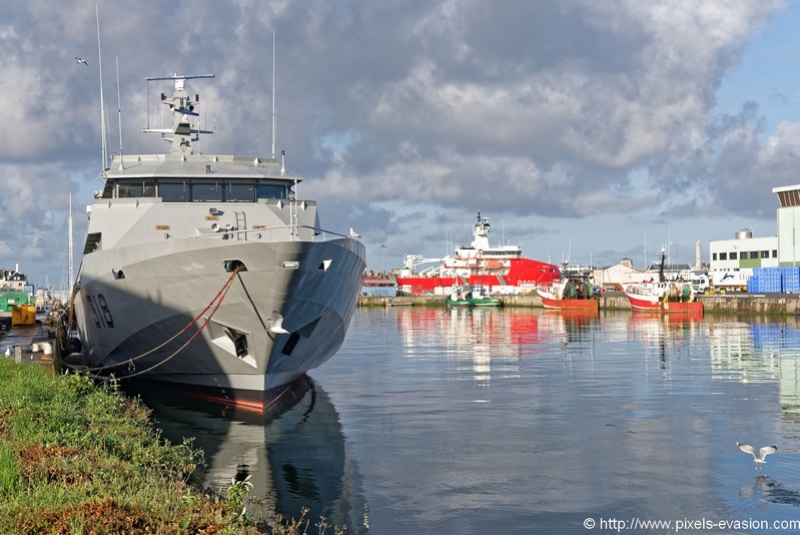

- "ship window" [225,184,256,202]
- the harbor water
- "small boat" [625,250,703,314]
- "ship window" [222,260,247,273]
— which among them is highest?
"ship window" [225,184,256,202]

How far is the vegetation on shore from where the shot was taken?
7.59m

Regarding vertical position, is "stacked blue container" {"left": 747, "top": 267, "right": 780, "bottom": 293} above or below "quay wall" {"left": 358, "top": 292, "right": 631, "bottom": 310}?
above

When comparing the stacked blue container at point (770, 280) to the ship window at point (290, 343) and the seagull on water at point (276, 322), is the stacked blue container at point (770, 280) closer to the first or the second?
the ship window at point (290, 343)

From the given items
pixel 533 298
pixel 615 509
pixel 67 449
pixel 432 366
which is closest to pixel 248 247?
pixel 67 449

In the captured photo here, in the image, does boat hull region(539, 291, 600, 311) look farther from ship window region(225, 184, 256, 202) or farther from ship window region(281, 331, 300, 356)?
ship window region(281, 331, 300, 356)

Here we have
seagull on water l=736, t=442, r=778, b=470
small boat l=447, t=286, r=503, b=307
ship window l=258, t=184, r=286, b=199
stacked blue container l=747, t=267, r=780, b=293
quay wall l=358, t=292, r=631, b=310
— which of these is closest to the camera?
seagull on water l=736, t=442, r=778, b=470

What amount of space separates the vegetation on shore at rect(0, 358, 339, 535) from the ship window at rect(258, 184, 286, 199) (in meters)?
9.29

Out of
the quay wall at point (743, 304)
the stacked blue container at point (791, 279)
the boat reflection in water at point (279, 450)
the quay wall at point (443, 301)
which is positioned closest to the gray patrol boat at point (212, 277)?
the boat reflection in water at point (279, 450)

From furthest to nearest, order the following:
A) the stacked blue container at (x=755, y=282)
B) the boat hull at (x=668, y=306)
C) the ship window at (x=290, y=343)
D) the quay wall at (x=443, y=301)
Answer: the quay wall at (x=443, y=301), the stacked blue container at (x=755, y=282), the boat hull at (x=668, y=306), the ship window at (x=290, y=343)

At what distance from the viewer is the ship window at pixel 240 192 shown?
23359 millimetres

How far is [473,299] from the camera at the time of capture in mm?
111562

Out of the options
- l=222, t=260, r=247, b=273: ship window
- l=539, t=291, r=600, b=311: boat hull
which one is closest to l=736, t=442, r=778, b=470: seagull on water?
Answer: l=222, t=260, r=247, b=273: ship window

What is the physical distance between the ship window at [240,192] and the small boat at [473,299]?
88471 millimetres

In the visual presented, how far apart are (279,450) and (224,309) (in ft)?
12.4
